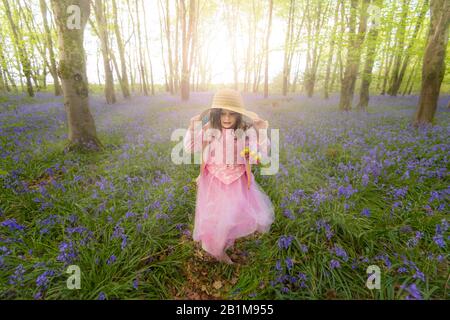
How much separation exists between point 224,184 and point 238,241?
1.13 meters

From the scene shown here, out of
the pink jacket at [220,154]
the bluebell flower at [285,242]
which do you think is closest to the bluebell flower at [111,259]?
the pink jacket at [220,154]

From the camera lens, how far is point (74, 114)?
5.23 metres

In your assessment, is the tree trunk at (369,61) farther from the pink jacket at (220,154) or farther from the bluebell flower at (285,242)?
the bluebell flower at (285,242)

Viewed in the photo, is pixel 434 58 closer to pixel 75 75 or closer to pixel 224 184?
pixel 224 184

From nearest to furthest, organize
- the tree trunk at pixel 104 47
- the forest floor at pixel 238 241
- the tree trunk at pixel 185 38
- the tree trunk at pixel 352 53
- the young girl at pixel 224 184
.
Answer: the forest floor at pixel 238 241 < the young girl at pixel 224 184 < the tree trunk at pixel 352 53 < the tree trunk at pixel 104 47 < the tree trunk at pixel 185 38

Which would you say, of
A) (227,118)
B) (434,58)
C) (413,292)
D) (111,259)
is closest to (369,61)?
(434,58)

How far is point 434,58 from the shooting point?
605 centimetres

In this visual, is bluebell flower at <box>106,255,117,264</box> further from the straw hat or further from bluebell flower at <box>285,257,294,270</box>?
the straw hat

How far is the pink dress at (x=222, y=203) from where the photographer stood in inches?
102

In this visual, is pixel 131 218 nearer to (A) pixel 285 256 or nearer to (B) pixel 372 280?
(A) pixel 285 256

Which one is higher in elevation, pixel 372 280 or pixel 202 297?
pixel 372 280

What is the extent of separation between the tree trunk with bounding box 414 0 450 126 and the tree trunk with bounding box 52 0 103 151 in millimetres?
9483

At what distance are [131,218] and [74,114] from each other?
371 cm

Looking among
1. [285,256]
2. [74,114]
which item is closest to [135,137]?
[74,114]
